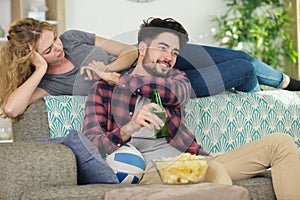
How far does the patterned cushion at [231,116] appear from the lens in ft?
10.0

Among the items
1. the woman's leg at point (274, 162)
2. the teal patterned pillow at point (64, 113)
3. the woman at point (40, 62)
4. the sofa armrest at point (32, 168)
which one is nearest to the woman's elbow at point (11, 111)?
the woman at point (40, 62)

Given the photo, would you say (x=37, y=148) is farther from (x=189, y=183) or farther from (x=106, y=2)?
(x=106, y=2)

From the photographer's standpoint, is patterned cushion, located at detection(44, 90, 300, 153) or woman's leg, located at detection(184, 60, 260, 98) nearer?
patterned cushion, located at detection(44, 90, 300, 153)

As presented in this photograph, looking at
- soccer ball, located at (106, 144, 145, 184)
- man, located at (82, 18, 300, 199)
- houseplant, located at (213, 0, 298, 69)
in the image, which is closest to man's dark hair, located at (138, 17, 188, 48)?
man, located at (82, 18, 300, 199)

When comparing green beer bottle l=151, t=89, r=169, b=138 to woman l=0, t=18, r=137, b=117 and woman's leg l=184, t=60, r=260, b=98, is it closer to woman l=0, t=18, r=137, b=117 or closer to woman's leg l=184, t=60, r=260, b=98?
woman l=0, t=18, r=137, b=117

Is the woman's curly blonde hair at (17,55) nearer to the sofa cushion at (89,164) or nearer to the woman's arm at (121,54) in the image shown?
the woman's arm at (121,54)

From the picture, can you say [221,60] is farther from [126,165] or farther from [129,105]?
[126,165]

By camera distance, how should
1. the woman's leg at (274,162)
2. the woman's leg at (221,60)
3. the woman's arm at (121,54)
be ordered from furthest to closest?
the woman's leg at (221,60), the woman's arm at (121,54), the woman's leg at (274,162)

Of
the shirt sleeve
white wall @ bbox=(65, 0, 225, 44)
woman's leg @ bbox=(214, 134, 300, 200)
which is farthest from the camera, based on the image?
white wall @ bbox=(65, 0, 225, 44)

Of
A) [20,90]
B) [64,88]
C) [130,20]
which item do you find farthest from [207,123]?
→ [130,20]

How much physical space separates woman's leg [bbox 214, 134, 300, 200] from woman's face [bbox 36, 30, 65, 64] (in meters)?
0.90

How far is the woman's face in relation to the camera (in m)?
3.04

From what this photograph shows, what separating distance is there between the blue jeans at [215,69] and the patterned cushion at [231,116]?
5 cm

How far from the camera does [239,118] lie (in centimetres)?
334
